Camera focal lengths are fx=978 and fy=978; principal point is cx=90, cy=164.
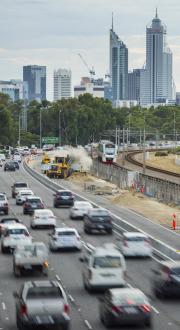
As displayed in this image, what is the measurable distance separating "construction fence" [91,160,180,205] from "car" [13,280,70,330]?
45.7 metres

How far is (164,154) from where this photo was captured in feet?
604

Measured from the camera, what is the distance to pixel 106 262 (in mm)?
32844

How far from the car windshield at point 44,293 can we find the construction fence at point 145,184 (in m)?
45.6

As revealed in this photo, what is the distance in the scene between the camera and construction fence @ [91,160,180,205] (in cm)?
7388

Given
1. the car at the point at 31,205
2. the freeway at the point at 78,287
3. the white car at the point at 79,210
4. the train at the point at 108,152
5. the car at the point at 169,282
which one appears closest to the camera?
the freeway at the point at 78,287

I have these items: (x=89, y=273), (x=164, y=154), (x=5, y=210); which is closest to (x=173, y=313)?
(x=89, y=273)

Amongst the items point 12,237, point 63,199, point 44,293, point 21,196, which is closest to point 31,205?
point 63,199

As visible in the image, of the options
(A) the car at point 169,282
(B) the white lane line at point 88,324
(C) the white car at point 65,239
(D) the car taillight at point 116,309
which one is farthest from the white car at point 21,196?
(D) the car taillight at point 116,309

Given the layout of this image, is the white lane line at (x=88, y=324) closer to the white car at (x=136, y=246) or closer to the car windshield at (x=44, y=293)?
the car windshield at (x=44, y=293)

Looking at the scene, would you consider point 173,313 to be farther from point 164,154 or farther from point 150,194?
point 164,154

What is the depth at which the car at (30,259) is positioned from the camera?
1433 inches

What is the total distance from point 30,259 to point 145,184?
156 ft

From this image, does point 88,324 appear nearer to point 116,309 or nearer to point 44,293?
point 116,309

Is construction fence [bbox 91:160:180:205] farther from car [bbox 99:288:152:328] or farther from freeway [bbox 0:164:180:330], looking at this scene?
car [bbox 99:288:152:328]
